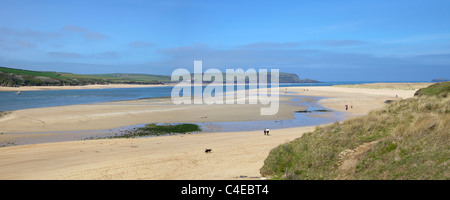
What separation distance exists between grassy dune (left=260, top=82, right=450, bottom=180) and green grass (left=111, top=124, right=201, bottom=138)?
14.5 m

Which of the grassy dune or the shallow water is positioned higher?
the grassy dune

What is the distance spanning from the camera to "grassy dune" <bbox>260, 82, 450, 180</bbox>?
6.73m

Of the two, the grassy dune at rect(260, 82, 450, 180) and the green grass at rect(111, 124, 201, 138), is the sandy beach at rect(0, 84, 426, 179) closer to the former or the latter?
the grassy dune at rect(260, 82, 450, 180)

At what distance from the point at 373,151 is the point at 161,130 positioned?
19.3 meters

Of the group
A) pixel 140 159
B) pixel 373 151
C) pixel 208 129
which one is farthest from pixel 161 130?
pixel 373 151

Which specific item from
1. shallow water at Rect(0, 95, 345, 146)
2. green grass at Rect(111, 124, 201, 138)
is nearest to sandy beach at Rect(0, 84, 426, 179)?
shallow water at Rect(0, 95, 345, 146)

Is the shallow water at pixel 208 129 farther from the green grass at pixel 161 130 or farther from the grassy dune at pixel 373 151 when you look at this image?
the grassy dune at pixel 373 151

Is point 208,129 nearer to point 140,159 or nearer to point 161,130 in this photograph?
point 161,130

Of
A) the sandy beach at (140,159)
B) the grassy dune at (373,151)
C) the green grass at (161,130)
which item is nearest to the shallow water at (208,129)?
the green grass at (161,130)

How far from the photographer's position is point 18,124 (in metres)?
26.8
